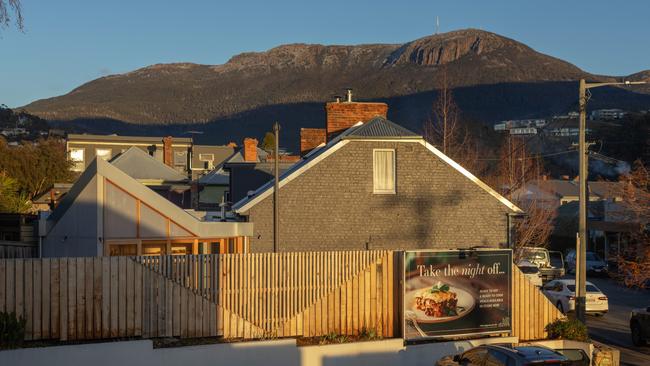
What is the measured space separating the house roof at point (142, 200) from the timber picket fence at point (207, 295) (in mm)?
5195

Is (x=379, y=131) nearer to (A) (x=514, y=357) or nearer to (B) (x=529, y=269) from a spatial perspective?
(A) (x=514, y=357)

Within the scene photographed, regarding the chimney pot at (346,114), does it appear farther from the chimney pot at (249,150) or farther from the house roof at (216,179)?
the chimney pot at (249,150)

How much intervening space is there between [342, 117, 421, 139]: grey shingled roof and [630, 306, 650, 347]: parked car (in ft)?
30.5

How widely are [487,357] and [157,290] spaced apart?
7081 millimetres

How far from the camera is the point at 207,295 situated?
18.4 m

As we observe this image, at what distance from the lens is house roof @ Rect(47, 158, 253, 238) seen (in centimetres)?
2255

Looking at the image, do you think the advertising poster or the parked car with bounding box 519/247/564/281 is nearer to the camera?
the advertising poster

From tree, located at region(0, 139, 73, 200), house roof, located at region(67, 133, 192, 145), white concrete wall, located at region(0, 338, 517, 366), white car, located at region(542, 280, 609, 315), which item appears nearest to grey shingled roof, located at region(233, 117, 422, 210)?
white car, located at region(542, 280, 609, 315)

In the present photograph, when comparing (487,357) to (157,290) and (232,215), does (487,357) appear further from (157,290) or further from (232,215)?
(232,215)

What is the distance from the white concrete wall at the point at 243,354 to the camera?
16234mm

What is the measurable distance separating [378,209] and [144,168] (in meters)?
31.0

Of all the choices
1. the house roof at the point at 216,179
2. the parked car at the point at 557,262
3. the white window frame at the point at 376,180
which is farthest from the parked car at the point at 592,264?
the white window frame at the point at 376,180

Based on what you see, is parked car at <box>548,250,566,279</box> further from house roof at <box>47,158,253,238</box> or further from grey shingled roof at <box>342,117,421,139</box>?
house roof at <box>47,158,253,238</box>

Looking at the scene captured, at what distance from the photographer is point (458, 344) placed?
20094 mm
